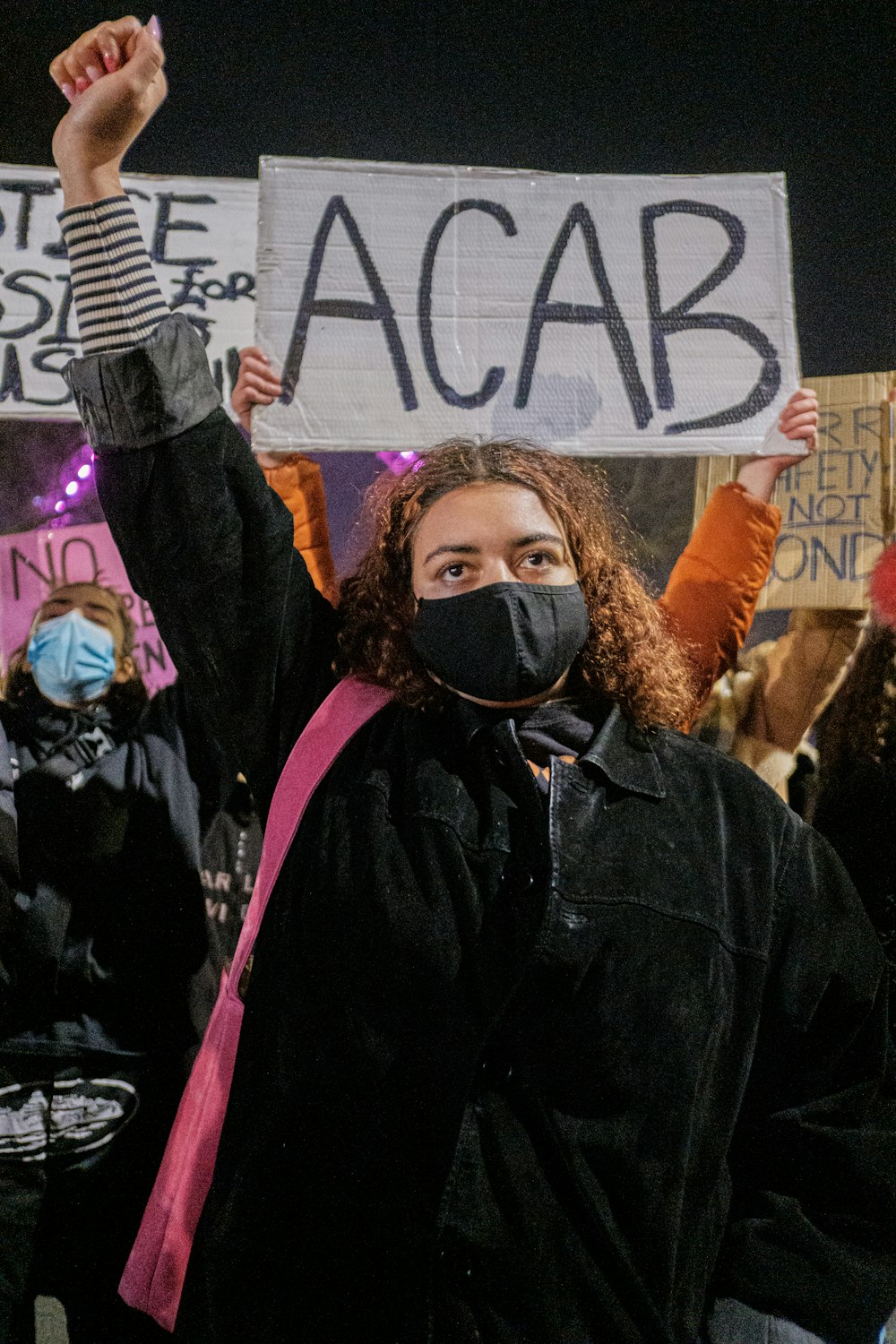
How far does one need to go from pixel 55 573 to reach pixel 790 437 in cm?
168

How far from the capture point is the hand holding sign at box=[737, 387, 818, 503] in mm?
1999

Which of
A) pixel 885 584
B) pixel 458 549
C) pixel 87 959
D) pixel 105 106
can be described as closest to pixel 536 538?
pixel 458 549

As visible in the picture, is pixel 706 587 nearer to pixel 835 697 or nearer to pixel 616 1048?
pixel 835 697

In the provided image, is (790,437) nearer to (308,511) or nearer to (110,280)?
(308,511)

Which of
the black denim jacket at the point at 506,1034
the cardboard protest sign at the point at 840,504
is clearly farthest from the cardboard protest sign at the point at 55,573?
the cardboard protest sign at the point at 840,504

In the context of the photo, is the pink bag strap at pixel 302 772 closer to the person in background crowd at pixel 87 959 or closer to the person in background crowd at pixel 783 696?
the person in background crowd at pixel 87 959

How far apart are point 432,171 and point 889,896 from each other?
1777mm

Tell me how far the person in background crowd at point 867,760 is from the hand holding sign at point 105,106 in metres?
1.63

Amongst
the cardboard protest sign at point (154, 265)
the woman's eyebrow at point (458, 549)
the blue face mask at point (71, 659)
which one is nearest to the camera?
the woman's eyebrow at point (458, 549)

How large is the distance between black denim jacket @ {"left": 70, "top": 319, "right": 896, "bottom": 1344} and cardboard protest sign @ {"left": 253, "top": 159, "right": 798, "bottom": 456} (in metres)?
0.74

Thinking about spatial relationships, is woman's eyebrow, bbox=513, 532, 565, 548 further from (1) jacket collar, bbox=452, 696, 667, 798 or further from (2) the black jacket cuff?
(2) the black jacket cuff

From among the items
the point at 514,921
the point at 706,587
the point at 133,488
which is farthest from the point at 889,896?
the point at 133,488

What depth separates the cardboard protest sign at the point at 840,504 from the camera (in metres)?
2.13

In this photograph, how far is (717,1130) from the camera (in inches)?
50.0
